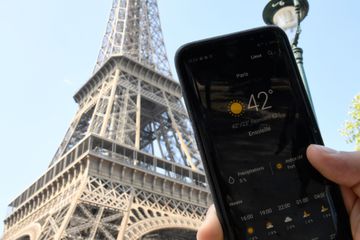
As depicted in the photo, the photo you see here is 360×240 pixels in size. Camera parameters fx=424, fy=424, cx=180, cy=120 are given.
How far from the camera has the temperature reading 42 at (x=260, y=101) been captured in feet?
6.81

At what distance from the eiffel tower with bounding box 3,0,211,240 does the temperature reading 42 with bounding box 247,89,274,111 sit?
14.6 metres

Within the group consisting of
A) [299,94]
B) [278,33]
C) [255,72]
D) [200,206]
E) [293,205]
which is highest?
[278,33]

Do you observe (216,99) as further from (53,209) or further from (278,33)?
(53,209)

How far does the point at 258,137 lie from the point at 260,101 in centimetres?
18

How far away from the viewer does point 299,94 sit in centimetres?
208

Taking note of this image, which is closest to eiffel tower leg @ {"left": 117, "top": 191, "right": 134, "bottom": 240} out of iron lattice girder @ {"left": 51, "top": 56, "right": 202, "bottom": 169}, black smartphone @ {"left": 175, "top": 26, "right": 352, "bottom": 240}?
iron lattice girder @ {"left": 51, "top": 56, "right": 202, "bottom": 169}

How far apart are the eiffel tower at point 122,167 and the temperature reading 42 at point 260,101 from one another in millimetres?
14579

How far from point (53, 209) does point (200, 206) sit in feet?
25.0

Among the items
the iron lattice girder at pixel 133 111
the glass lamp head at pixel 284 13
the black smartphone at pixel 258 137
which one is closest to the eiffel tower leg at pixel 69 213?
the iron lattice girder at pixel 133 111

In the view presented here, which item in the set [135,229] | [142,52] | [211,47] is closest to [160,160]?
[135,229]

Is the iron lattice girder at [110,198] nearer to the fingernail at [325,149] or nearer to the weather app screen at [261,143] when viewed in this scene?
the weather app screen at [261,143]

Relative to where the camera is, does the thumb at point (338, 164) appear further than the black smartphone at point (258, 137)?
No

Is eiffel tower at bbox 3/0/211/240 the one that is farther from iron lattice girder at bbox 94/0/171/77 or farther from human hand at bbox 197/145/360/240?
human hand at bbox 197/145/360/240

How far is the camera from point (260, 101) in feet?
6.85
